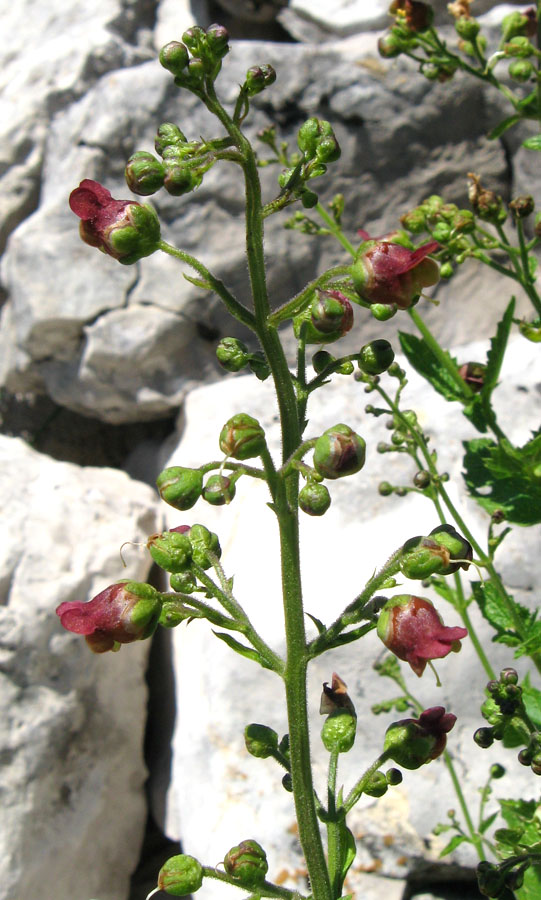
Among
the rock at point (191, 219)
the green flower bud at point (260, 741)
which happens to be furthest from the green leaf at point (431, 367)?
the rock at point (191, 219)

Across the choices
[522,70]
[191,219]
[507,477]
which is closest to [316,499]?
[507,477]

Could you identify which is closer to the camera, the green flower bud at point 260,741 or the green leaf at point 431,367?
the green flower bud at point 260,741

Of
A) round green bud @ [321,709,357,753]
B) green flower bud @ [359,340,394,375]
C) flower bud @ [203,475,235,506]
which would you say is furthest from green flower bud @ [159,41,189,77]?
round green bud @ [321,709,357,753]

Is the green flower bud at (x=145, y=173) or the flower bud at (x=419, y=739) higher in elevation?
the green flower bud at (x=145, y=173)

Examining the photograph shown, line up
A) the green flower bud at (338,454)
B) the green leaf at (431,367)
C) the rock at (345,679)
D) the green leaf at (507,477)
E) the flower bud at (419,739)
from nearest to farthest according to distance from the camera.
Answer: the green flower bud at (338,454)
the flower bud at (419,739)
the green leaf at (507,477)
the green leaf at (431,367)
the rock at (345,679)

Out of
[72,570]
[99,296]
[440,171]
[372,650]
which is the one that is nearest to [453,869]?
[372,650]

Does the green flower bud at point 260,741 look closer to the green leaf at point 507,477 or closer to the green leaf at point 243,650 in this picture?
the green leaf at point 243,650
